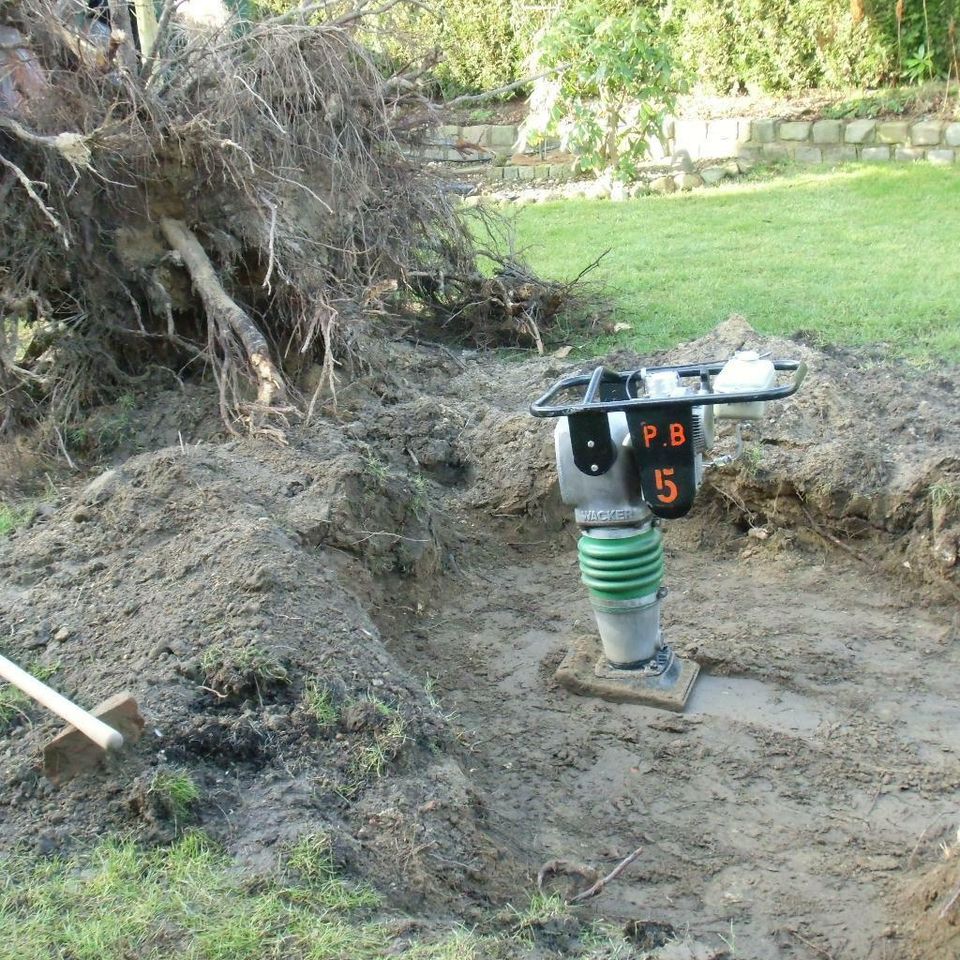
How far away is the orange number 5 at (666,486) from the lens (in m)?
3.49

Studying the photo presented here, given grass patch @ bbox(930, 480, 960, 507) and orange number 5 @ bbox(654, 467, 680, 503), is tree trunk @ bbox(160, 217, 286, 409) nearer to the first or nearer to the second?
orange number 5 @ bbox(654, 467, 680, 503)

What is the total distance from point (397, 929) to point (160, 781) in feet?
2.60

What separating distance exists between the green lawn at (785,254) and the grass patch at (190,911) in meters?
5.12

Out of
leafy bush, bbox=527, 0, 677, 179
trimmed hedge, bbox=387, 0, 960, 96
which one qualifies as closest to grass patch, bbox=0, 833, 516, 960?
leafy bush, bbox=527, 0, 677, 179

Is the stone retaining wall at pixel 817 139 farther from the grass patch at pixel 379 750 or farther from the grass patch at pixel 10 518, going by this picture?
the grass patch at pixel 379 750

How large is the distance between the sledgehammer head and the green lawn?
4.93m

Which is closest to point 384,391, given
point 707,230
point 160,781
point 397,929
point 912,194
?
point 160,781

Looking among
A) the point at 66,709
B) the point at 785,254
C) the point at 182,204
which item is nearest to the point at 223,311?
the point at 182,204

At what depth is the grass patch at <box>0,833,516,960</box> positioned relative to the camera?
2326 mm

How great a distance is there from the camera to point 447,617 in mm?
4578

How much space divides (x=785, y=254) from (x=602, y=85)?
345 centimetres

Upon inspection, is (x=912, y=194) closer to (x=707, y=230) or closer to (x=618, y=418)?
(x=707, y=230)

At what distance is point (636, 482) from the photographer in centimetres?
366

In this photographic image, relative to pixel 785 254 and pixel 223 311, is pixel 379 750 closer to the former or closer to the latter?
pixel 223 311
